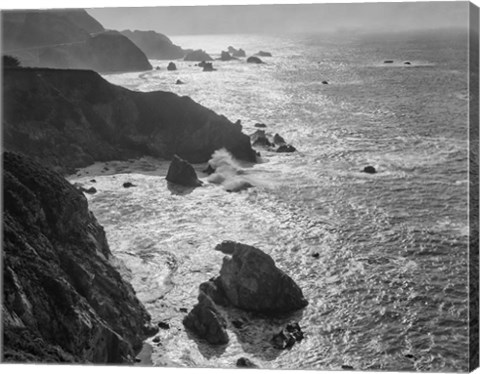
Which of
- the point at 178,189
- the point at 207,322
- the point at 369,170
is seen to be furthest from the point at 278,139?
the point at 207,322

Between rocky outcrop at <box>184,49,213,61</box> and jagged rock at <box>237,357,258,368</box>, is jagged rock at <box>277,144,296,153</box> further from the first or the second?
jagged rock at <box>237,357,258,368</box>

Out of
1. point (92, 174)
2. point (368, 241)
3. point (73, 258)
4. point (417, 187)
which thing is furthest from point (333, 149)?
point (73, 258)

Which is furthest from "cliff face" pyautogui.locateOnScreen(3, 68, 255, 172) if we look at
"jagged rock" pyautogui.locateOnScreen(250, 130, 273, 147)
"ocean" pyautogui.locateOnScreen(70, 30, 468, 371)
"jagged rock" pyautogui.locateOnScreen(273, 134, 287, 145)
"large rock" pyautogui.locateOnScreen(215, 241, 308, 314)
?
"large rock" pyautogui.locateOnScreen(215, 241, 308, 314)

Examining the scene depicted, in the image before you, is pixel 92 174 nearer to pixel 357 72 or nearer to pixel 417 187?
pixel 417 187

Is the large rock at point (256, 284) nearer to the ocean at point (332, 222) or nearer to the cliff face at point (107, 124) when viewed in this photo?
the ocean at point (332, 222)

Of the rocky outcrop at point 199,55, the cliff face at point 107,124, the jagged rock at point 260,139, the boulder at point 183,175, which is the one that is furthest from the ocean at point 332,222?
the cliff face at point 107,124

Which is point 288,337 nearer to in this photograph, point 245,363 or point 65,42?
point 245,363
